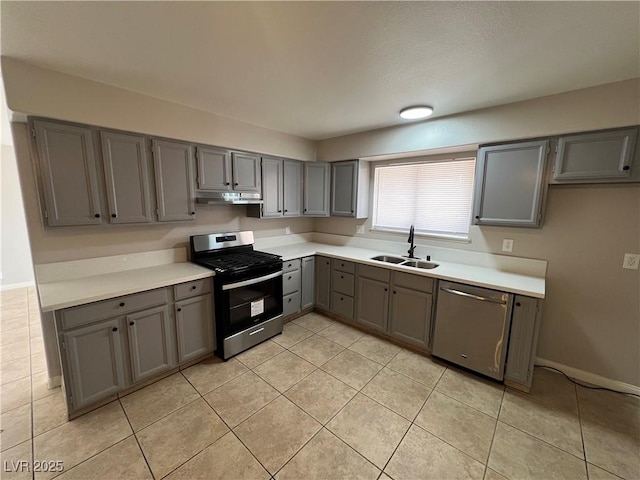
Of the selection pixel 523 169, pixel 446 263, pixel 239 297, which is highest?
pixel 523 169

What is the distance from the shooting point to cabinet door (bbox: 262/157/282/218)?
11.0ft

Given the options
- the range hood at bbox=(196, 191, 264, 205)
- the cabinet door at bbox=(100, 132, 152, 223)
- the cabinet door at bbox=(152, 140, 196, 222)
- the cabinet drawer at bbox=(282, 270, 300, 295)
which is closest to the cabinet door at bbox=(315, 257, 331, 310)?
the cabinet drawer at bbox=(282, 270, 300, 295)

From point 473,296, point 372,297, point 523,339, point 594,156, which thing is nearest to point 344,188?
point 372,297

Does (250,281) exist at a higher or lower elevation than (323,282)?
higher

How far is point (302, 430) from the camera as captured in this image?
73.0 inches

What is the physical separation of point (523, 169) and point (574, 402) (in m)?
2.03

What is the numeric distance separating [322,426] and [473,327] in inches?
62.6

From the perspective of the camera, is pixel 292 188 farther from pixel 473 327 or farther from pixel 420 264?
pixel 473 327

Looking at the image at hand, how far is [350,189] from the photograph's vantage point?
371cm

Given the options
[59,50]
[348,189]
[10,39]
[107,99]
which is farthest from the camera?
[348,189]

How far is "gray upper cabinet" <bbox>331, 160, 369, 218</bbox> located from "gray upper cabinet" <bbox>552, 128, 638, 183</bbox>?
2.07 metres

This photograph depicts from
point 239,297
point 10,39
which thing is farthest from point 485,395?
point 10,39

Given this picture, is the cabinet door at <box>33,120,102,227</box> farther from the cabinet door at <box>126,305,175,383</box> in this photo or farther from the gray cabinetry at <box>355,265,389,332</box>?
the gray cabinetry at <box>355,265,389,332</box>

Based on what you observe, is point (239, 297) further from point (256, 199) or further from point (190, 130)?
point (190, 130)
